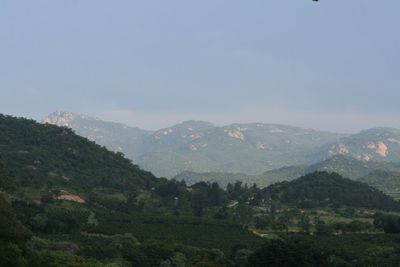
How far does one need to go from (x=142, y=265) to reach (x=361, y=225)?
288ft

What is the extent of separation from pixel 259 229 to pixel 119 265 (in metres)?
88.0

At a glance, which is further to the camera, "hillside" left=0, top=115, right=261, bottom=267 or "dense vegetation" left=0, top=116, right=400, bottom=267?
"dense vegetation" left=0, top=116, right=400, bottom=267

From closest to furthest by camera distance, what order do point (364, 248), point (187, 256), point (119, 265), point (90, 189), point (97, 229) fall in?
1. point (119, 265)
2. point (187, 256)
3. point (364, 248)
4. point (97, 229)
5. point (90, 189)

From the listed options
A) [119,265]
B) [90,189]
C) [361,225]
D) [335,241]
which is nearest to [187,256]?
[119,265]

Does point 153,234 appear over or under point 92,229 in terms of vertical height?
under

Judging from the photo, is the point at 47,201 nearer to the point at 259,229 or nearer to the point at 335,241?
the point at 259,229

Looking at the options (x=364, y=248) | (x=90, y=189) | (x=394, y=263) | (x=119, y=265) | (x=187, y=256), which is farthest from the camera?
(x=90, y=189)

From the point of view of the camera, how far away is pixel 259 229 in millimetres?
169250

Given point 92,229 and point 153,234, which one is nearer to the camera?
point 92,229

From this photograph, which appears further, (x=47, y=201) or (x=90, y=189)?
(x=90, y=189)

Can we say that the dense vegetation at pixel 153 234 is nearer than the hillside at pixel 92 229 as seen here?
No

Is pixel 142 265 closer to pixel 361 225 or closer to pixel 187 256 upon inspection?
pixel 187 256

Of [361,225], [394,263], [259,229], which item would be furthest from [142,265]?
[361,225]

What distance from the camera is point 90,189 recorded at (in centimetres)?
19875
